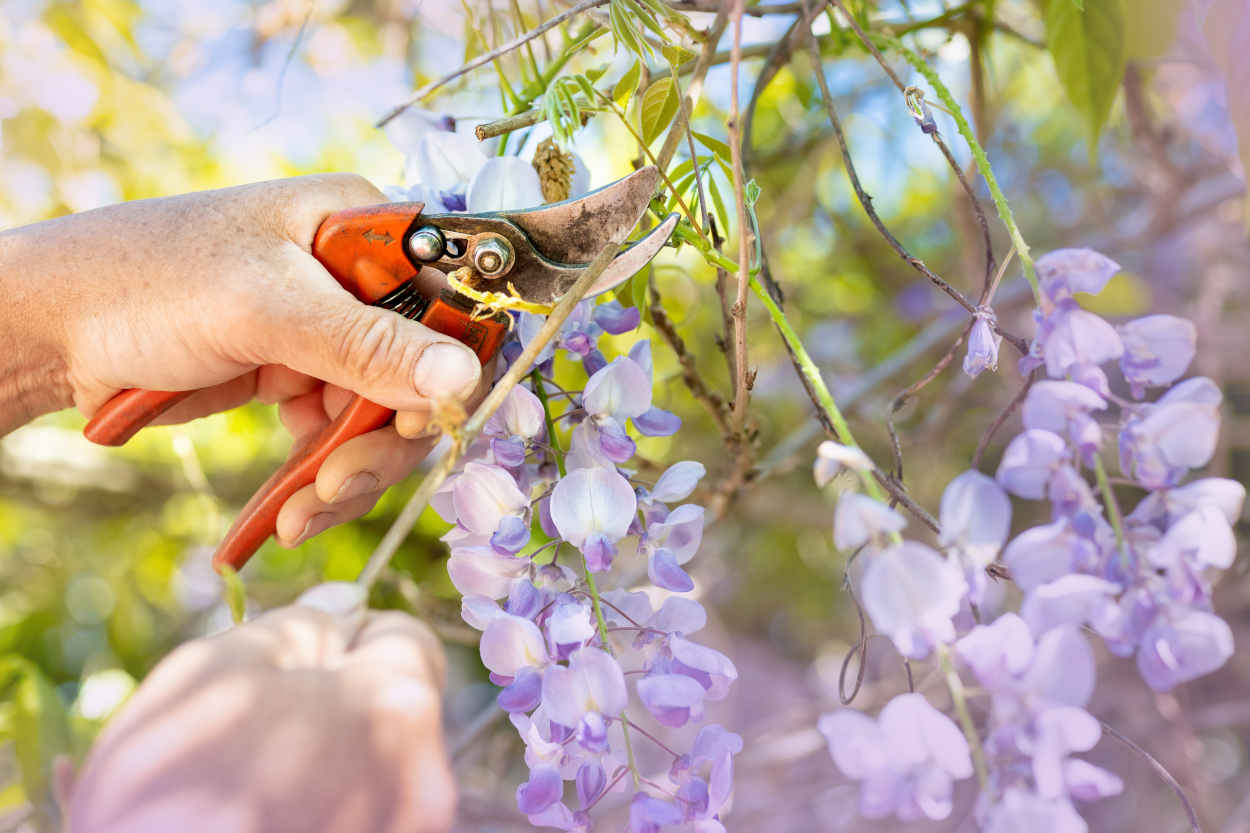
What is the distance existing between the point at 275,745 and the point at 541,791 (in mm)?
133

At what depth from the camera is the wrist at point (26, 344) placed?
1.63 ft

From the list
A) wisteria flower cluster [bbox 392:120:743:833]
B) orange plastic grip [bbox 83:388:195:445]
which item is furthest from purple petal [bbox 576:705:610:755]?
orange plastic grip [bbox 83:388:195:445]

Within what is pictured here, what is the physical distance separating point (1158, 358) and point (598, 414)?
0.67 feet

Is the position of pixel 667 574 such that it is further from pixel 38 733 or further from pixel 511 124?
pixel 38 733

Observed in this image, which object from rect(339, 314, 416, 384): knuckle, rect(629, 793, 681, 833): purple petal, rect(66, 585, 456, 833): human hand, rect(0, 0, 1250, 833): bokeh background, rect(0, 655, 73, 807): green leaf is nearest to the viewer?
rect(66, 585, 456, 833): human hand

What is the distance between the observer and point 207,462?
1.13 meters

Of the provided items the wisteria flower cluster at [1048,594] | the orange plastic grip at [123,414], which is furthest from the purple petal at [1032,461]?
the orange plastic grip at [123,414]

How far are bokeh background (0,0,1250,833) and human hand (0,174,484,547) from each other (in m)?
0.23

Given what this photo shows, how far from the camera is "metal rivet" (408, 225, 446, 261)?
43 centimetres

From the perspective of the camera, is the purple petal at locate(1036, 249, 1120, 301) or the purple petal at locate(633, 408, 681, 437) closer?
the purple petal at locate(1036, 249, 1120, 301)

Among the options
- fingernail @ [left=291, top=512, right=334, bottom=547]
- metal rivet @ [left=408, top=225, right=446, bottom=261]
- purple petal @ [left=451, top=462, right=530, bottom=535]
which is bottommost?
fingernail @ [left=291, top=512, right=334, bottom=547]

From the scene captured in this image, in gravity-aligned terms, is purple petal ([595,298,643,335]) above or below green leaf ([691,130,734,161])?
below

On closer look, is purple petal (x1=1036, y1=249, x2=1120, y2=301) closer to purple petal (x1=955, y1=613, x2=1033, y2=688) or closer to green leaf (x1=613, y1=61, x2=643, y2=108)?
purple petal (x1=955, y1=613, x2=1033, y2=688)

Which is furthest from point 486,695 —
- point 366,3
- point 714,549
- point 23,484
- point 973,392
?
point 366,3
